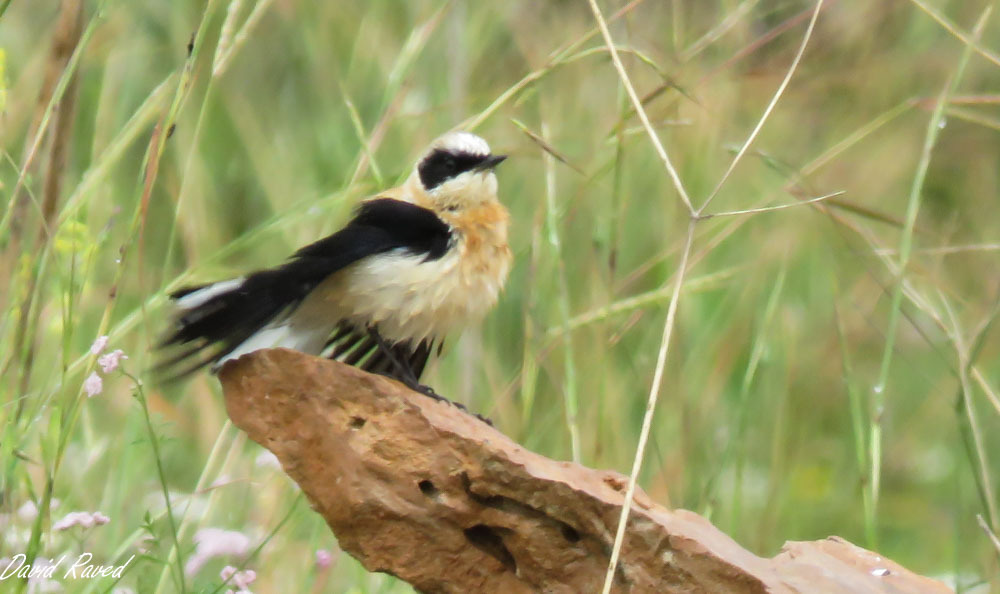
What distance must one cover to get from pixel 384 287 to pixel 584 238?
6.16ft

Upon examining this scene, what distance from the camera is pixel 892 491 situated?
18.2 feet

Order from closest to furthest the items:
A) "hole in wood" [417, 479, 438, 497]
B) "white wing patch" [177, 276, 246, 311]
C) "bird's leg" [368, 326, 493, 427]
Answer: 1. "hole in wood" [417, 479, 438, 497]
2. "white wing patch" [177, 276, 246, 311]
3. "bird's leg" [368, 326, 493, 427]

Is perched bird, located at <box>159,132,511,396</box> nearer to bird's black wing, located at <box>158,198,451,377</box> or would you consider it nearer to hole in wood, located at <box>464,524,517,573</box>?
bird's black wing, located at <box>158,198,451,377</box>

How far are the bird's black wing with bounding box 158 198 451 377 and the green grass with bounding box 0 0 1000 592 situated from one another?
0.19 meters

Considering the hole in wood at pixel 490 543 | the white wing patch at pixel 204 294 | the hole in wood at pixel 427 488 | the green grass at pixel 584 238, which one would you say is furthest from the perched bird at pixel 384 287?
the hole in wood at pixel 490 543

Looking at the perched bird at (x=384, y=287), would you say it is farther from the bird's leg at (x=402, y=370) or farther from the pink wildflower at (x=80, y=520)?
the pink wildflower at (x=80, y=520)

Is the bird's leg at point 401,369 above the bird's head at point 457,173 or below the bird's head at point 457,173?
below

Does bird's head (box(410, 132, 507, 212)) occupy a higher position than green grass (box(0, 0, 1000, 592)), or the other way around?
bird's head (box(410, 132, 507, 212))

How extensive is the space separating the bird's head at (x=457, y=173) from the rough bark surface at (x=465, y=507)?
2.47 ft

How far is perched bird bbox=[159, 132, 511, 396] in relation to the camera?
2777 millimetres

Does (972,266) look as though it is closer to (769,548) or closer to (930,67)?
(930,67)

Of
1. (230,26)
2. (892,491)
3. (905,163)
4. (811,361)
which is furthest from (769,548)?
(230,26)

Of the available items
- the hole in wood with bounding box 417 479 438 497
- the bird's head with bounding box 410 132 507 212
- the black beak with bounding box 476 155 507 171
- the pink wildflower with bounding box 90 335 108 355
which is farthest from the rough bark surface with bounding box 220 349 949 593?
the black beak with bounding box 476 155 507 171

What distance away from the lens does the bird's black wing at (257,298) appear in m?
2.75
